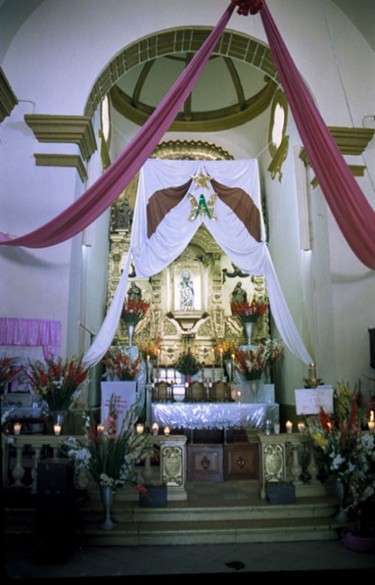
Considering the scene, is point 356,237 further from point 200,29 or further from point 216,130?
point 216,130

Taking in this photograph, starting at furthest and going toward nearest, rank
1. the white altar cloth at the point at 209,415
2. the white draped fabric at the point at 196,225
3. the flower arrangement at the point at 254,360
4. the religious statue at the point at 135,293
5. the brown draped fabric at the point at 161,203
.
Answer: the religious statue at the point at 135,293, the flower arrangement at the point at 254,360, the brown draped fabric at the point at 161,203, the white draped fabric at the point at 196,225, the white altar cloth at the point at 209,415

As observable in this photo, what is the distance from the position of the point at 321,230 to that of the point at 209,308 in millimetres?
4213

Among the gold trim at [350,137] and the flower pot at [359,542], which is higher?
the gold trim at [350,137]

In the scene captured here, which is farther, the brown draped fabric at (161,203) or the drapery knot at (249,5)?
the brown draped fabric at (161,203)

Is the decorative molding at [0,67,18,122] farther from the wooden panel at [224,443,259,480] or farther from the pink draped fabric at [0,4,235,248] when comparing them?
the wooden panel at [224,443,259,480]

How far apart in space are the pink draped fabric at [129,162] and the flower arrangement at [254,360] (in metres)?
5.15

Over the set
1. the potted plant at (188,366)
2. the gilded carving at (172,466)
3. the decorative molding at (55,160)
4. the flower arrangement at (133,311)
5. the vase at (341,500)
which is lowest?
the vase at (341,500)

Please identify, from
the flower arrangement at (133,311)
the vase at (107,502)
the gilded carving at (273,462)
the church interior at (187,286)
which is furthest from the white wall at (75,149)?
the vase at (107,502)

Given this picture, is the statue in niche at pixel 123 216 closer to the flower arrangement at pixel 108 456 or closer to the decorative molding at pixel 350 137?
the decorative molding at pixel 350 137

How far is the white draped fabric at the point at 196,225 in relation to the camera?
30.1ft

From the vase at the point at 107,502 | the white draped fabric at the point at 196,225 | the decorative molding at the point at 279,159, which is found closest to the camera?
the vase at the point at 107,502

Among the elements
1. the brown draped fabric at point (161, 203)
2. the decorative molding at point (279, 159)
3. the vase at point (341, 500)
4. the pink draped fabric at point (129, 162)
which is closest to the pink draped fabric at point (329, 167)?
the pink draped fabric at point (129, 162)

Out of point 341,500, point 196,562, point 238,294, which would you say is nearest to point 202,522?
point 196,562

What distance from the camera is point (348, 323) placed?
872cm
